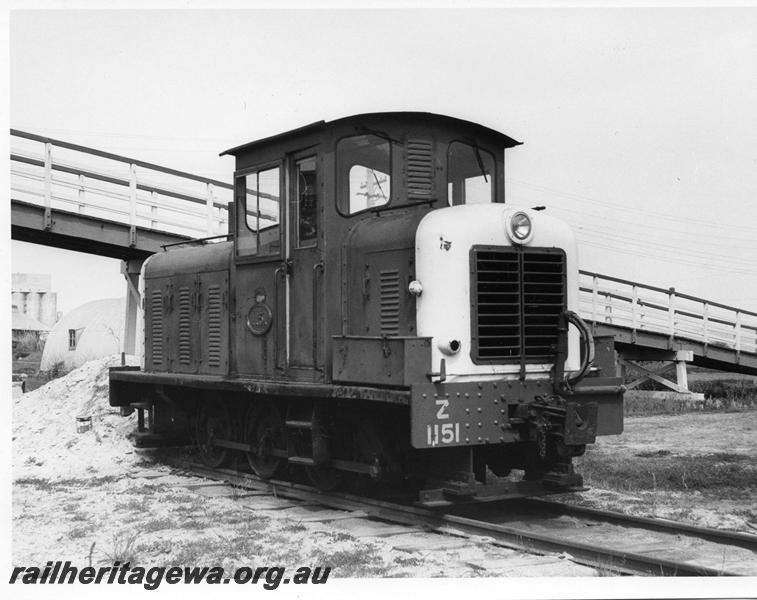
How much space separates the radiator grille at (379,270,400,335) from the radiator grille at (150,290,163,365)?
4.97 m

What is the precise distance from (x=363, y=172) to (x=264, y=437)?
3230 millimetres

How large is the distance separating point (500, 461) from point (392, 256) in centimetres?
223

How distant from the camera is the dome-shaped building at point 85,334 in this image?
3174 cm

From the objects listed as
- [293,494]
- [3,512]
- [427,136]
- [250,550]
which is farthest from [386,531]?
[427,136]

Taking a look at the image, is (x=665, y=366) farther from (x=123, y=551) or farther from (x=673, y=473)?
(x=123, y=551)

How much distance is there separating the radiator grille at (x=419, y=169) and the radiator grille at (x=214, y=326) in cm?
328

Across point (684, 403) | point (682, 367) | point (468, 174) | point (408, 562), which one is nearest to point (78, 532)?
point (408, 562)

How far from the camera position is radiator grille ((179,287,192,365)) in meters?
11.8

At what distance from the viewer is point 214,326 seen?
1117 cm

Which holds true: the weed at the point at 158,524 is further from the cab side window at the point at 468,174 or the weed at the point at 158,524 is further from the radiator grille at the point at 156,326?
the radiator grille at the point at 156,326

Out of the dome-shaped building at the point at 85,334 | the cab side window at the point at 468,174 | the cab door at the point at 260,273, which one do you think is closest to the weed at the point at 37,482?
the cab door at the point at 260,273

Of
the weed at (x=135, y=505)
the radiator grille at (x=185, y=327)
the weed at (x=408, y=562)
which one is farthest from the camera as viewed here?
the radiator grille at (x=185, y=327)

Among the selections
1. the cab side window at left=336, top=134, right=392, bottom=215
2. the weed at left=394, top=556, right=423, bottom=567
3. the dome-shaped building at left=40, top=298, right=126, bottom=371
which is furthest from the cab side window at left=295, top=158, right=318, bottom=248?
the dome-shaped building at left=40, top=298, right=126, bottom=371

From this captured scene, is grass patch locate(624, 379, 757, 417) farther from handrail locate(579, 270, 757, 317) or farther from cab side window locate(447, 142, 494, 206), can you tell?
cab side window locate(447, 142, 494, 206)
